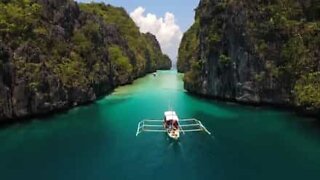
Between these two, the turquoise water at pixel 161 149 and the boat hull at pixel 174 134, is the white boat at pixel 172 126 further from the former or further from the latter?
the turquoise water at pixel 161 149

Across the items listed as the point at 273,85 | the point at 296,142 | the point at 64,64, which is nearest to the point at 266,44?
the point at 273,85

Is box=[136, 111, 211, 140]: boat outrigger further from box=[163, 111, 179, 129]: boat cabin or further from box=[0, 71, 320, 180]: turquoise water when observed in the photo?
box=[0, 71, 320, 180]: turquoise water

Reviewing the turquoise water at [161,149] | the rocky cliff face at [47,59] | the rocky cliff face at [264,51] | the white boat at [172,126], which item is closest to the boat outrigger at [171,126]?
the white boat at [172,126]

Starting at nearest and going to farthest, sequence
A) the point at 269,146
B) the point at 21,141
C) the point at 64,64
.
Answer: the point at 269,146 → the point at 21,141 → the point at 64,64

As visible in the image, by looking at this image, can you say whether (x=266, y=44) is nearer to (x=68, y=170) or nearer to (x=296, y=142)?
(x=296, y=142)

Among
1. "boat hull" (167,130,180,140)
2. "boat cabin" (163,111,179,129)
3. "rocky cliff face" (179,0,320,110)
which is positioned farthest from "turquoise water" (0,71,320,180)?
"rocky cliff face" (179,0,320,110)

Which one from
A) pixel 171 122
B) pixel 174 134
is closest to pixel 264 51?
pixel 171 122

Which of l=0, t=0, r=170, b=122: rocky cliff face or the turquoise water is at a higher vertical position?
l=0, t=0, r=170, b=122: rocky cliff face
